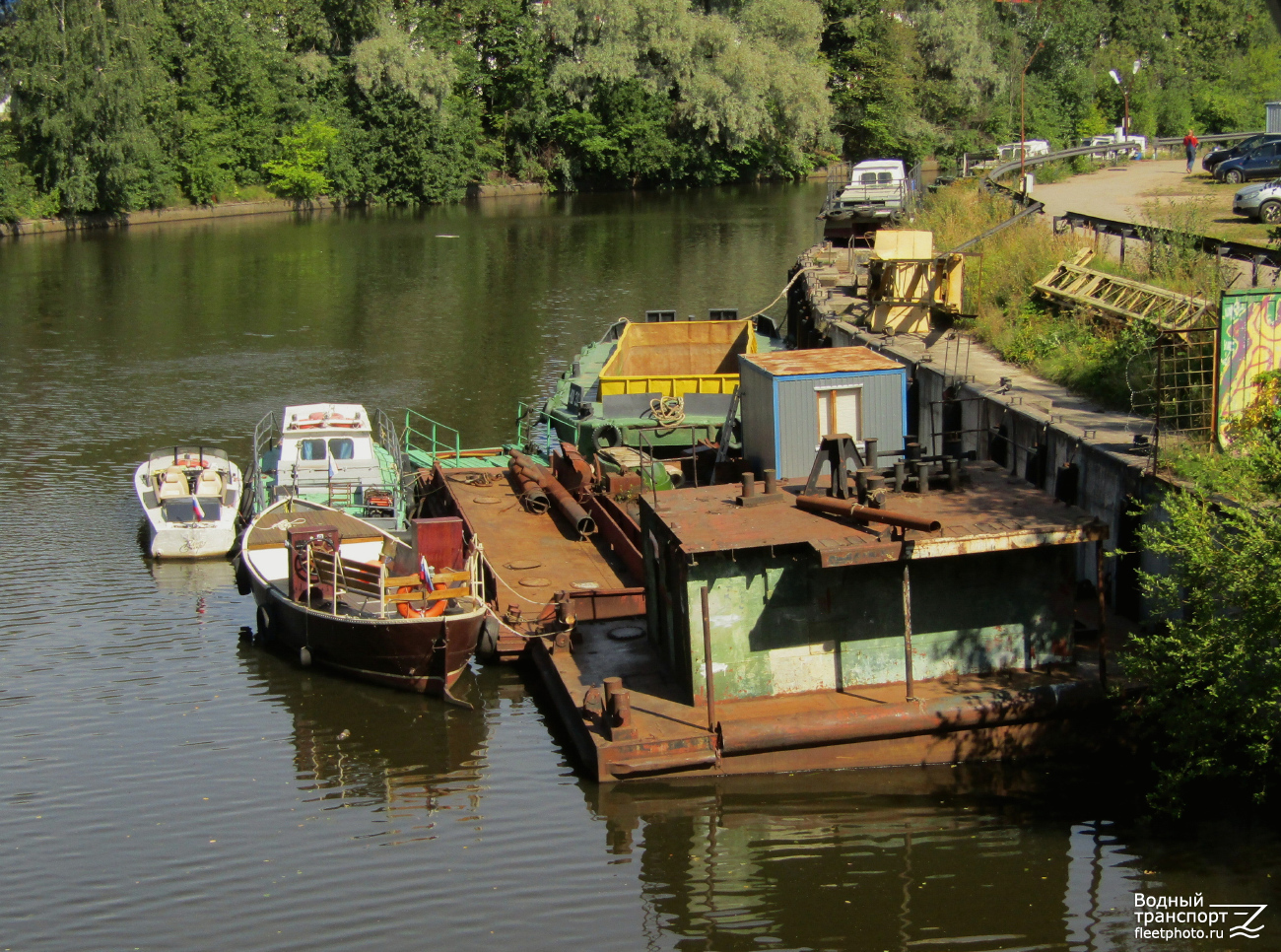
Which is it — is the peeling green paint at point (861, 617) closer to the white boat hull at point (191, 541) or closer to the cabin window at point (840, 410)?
the cabin window at point (840, 410)

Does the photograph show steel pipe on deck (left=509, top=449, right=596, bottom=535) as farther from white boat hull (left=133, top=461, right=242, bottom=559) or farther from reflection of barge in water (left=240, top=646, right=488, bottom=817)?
white boat hull (left=133, top=461, right=242, bottom=559)

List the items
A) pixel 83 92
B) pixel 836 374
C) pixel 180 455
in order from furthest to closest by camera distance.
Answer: pixel 83 92, pixel 180 455, pixel 836 374

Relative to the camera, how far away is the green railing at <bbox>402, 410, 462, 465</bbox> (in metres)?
28.2

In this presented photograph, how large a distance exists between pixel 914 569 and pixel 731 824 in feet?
11.5

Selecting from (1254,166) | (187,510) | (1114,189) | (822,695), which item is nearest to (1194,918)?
(822,695)

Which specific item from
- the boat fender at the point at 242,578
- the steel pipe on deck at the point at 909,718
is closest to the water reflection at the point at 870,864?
the steel pipe on deck at the point at 909,718

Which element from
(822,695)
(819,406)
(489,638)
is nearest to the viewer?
(822,695)

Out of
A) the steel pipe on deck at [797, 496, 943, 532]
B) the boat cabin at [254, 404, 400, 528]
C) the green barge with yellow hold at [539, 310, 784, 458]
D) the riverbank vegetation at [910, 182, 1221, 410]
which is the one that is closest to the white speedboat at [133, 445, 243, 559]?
the boat cabin at [254, 404, 400, 528]

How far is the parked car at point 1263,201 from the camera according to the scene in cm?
3241

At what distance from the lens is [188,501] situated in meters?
24.1

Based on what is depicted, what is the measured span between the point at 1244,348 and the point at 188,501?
17595 mm

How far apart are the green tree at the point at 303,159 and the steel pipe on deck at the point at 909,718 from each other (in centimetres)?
7272

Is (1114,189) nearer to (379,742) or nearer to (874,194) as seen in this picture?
(874,194)

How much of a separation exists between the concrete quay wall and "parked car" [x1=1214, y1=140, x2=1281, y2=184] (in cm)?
1685
